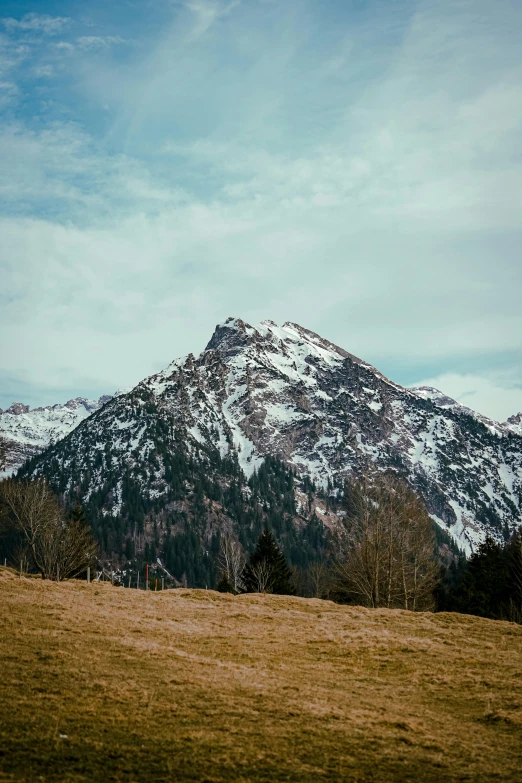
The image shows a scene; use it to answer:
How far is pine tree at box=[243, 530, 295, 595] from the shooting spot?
71.9 m

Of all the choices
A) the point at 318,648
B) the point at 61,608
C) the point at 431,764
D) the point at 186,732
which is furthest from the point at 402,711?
the point at 61,608

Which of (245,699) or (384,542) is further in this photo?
(384,542)

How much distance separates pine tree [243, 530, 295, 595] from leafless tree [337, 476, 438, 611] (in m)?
12.9

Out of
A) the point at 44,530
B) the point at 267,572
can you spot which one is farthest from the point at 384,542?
the point at 44,530

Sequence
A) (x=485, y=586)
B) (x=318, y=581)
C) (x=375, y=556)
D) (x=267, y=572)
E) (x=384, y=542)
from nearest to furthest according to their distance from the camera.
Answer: (x=375, y=556) < (x=384, y=542) < (x=485, y=586) < (x=267, y=572) < (x=318, y=581)

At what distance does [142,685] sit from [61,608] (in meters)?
15.3

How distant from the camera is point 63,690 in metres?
17.5

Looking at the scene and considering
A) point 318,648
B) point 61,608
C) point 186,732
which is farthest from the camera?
point 61,608

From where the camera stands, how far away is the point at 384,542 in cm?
5856

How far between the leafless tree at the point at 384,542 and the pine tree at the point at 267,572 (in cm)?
1291

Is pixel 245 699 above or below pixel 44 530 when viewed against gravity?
below

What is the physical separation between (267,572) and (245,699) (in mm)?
55298

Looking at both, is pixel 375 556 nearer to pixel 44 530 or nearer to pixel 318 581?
pixel 44 530

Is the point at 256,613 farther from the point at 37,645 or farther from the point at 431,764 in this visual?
the point at 431,764
